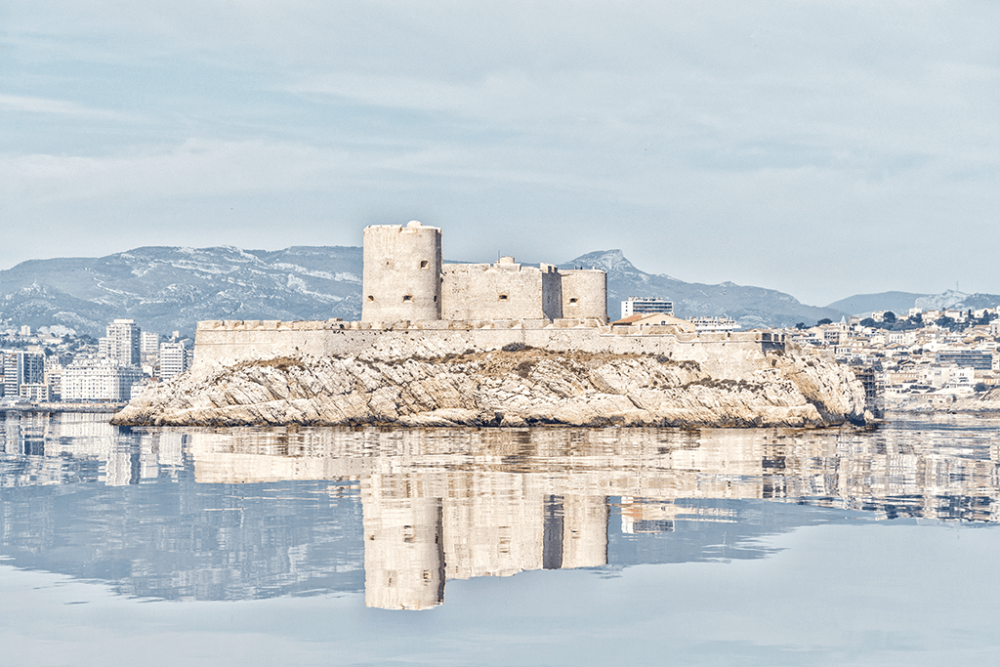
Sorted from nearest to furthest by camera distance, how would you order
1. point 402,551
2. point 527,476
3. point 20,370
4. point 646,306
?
point 402,551, point 527,476, point 646,306, point 20,370

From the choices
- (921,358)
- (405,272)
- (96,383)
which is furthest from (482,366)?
(96,383)

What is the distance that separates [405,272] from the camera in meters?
60.9

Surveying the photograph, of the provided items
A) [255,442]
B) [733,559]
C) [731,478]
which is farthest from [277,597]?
[255,442]

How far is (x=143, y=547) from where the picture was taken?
802 inches

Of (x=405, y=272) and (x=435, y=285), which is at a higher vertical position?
(x=405, y=272)

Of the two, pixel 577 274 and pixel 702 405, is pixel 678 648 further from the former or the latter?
pixel 577 274

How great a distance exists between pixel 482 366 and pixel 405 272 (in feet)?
21.5

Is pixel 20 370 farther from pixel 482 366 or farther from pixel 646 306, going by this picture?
pixel 482 366

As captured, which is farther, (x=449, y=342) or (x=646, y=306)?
(x=646, y=306)

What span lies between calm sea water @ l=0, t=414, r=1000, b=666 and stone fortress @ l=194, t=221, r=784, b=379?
80.9ft

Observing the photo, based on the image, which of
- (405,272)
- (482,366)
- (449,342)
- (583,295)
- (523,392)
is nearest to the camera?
(523,392)

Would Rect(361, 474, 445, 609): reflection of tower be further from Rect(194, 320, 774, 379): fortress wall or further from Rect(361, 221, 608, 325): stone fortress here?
Rect(361, 221, 608, 325): stone fortress

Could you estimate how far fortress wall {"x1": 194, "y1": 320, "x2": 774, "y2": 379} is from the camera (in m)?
56.1

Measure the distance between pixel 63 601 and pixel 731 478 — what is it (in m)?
17.0
